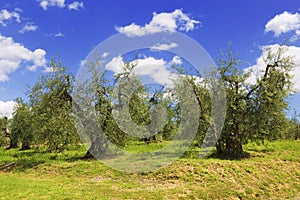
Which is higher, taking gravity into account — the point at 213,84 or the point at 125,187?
the point at 213,84

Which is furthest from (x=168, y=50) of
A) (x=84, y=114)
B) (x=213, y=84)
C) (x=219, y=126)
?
(x=84, y=114)

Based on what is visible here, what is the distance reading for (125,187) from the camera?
44.9ft

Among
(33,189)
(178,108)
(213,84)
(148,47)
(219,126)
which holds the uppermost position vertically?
(148,47)

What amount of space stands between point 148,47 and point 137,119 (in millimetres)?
8382

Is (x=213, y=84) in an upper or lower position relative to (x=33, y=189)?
upper

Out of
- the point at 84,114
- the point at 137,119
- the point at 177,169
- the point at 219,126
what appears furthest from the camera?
the point at 137,119

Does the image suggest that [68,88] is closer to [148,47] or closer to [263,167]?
[148,47]

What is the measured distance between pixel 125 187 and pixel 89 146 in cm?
1001

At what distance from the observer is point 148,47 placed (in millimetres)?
17141

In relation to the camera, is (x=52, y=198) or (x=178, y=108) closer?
(x=52, y=198)

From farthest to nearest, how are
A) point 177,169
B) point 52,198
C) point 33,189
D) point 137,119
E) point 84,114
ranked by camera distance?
1. point 137,119
2. point 84,114
3. point 177,169
4. point 33,189
5. point 52,198

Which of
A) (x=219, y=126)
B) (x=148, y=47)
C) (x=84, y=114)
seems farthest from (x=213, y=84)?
(x=84, y=114)

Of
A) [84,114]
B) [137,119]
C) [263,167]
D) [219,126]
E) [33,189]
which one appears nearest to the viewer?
[33,189]

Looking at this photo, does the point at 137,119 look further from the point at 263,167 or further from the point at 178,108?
the point at 263,167
